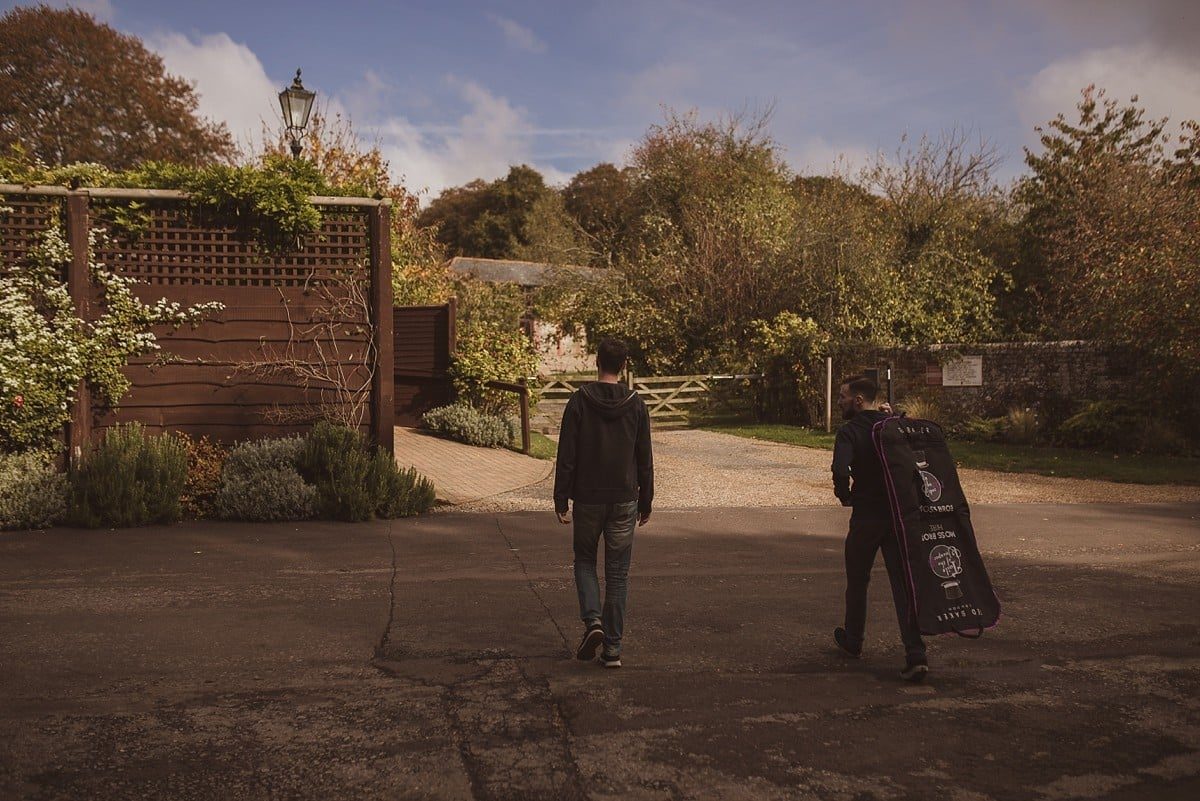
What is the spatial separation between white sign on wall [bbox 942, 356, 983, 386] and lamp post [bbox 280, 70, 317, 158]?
42.0 feet

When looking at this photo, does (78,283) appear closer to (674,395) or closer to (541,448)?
(541,448)

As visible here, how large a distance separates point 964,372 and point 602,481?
50.8ft

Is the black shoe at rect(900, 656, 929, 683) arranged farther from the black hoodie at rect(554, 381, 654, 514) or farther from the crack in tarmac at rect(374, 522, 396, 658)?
the crack in tarmac at rect(374, 522, 396, 658)

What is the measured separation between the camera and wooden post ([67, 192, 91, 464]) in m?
10.7

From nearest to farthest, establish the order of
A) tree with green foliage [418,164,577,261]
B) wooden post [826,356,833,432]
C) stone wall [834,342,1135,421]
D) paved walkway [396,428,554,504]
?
paved walkway [396,428,554,504] < stone wall [834,342,1135,421] < wooden post [826,356,833,432] < tree with green foliage [418,164,577,261]

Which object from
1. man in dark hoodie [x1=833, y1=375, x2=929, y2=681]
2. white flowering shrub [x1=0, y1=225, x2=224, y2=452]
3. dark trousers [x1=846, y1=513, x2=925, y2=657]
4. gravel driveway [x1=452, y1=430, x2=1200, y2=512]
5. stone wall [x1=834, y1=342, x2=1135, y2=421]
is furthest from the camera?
stone wall [x1=834, y1=342, x2=1135, y2=421]

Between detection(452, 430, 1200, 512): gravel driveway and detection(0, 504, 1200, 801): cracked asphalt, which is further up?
detection(0, 504, 1200, 801): cracked asphalt

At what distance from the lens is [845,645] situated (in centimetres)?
552

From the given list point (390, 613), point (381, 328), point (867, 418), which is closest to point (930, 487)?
point (867, 418)

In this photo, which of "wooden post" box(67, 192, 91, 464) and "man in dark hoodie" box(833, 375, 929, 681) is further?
"wooden post" box(67, 192, 91, 464)

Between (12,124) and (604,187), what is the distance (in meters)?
36.5

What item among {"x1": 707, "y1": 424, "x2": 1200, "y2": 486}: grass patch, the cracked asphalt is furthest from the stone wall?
the cracked asphalt

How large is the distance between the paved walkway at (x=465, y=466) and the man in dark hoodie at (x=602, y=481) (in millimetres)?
6232

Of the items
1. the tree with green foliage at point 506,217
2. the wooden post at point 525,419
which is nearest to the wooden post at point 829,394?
the wooden post at point 525,419
